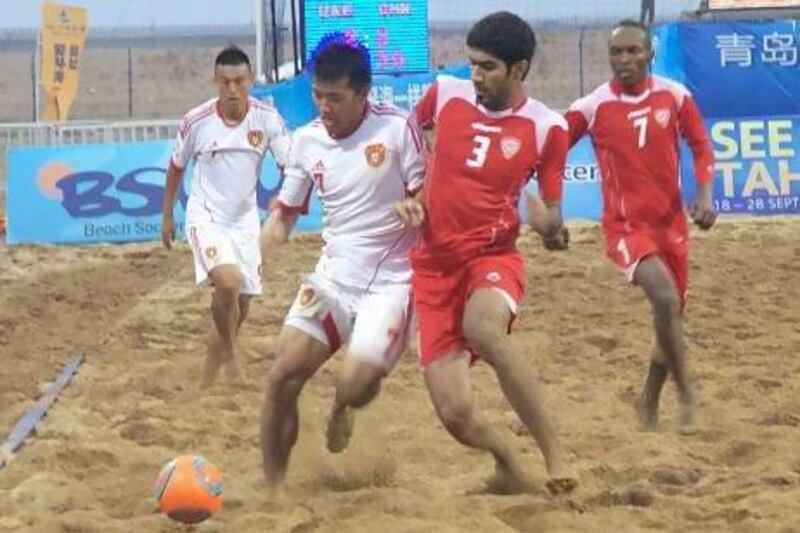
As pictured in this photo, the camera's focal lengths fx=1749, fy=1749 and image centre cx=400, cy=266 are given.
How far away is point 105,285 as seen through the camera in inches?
609

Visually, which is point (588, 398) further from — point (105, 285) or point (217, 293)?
point (105, 285)

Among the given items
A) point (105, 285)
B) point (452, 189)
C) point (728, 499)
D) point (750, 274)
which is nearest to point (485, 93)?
point (452, 189)

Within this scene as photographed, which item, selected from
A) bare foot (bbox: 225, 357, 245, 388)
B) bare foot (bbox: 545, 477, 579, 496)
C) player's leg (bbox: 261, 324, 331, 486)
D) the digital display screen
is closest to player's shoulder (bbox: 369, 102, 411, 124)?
player's leg (bbox: 261, 324, 331, 486)

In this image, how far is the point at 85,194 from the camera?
18641 millimetres

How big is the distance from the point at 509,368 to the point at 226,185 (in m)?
4.06

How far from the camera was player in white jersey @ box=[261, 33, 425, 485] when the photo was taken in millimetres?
6988

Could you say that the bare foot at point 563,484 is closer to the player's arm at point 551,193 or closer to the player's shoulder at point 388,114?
the player's arm at point 551,193

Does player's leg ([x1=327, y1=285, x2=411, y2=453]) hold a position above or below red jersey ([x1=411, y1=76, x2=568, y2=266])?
below

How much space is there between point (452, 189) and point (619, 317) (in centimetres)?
581

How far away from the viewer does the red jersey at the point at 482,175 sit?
22.7 feet

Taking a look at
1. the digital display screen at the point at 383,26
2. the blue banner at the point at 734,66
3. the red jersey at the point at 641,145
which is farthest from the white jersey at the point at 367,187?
the digital display screen at the point at 383,26

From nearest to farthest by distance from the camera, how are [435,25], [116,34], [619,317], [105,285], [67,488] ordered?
[67,488], [619,317], [105,285], [435,25], [116,34]

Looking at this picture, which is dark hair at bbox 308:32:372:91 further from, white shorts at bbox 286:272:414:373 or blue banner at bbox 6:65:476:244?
blue banner at bbox 6:65:476:244

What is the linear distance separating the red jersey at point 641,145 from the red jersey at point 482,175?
169 cm
